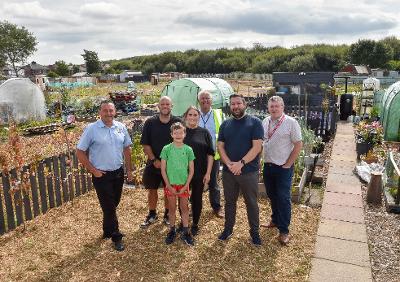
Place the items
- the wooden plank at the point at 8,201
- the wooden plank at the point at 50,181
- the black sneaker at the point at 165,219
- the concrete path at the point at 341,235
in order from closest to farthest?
the concrete path at the point at 341,235, the wooden plank at the point at 8,201, the black sneaker at the point at 165,219, the wooden plank at the point at 50,181

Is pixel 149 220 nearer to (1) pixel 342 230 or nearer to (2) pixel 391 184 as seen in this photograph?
(1) pixel 342 230

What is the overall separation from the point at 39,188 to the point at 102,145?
2034 mm

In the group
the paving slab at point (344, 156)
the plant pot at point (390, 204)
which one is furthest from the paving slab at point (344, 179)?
the paving slab at point (344, 156)

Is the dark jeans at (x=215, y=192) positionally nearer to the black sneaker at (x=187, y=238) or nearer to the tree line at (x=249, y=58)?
A: the black sneaker at (x=187, y=238)

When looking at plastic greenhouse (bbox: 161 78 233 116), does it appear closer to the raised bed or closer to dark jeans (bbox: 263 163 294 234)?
the raised bed

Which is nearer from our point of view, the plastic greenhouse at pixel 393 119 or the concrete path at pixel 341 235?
the concrete path at pixel 341 235

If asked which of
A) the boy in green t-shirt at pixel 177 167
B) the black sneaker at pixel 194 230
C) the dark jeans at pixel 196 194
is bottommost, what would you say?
the black sneaker at pixel 194 230

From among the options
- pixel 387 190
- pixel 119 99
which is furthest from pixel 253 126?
pixel 119 99

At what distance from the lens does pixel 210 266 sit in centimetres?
410

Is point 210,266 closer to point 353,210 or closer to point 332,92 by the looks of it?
point 353,210

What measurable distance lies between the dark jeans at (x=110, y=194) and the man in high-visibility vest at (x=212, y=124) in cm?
145

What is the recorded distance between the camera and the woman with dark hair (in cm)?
442

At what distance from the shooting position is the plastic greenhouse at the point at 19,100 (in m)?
15.6

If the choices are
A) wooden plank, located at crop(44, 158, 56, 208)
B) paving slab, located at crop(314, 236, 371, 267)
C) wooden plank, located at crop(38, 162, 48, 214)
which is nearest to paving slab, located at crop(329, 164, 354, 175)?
paving slab, located at crop(314, 236, 371, 267)
